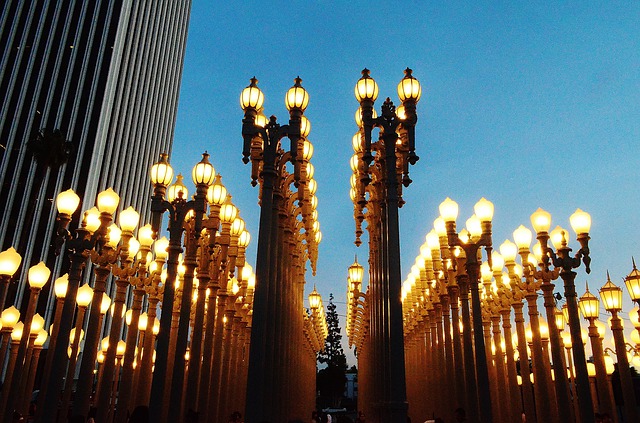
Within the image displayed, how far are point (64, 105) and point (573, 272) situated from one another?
51.9 m

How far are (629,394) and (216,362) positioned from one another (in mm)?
10786

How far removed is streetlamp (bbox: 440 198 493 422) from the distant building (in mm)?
41186

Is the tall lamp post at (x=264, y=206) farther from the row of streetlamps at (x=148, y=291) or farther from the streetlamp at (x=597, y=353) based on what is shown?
the streetlamp at (x=597, y=353)

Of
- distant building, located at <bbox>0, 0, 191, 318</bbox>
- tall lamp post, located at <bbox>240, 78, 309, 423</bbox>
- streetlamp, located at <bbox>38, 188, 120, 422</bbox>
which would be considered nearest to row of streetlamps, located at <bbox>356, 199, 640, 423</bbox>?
tall lamp post, located at <bbox>240, 78, 309, 423</bbox>

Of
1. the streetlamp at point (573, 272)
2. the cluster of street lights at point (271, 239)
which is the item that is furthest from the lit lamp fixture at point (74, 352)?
the streetlamp at point (573, 272)

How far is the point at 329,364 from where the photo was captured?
7500 cm

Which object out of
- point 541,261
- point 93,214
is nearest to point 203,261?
point 93,214

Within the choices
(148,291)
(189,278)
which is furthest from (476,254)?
(148,291)

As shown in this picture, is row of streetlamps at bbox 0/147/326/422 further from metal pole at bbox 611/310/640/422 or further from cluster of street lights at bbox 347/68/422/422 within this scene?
metal pole at bbox 611/310/640/422

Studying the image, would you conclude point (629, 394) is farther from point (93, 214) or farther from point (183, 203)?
point (93, 214)

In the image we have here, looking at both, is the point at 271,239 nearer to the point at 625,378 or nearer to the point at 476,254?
the point at 476,254

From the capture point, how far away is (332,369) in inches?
2867

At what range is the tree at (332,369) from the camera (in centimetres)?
7006

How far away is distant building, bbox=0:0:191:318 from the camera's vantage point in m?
46.9
